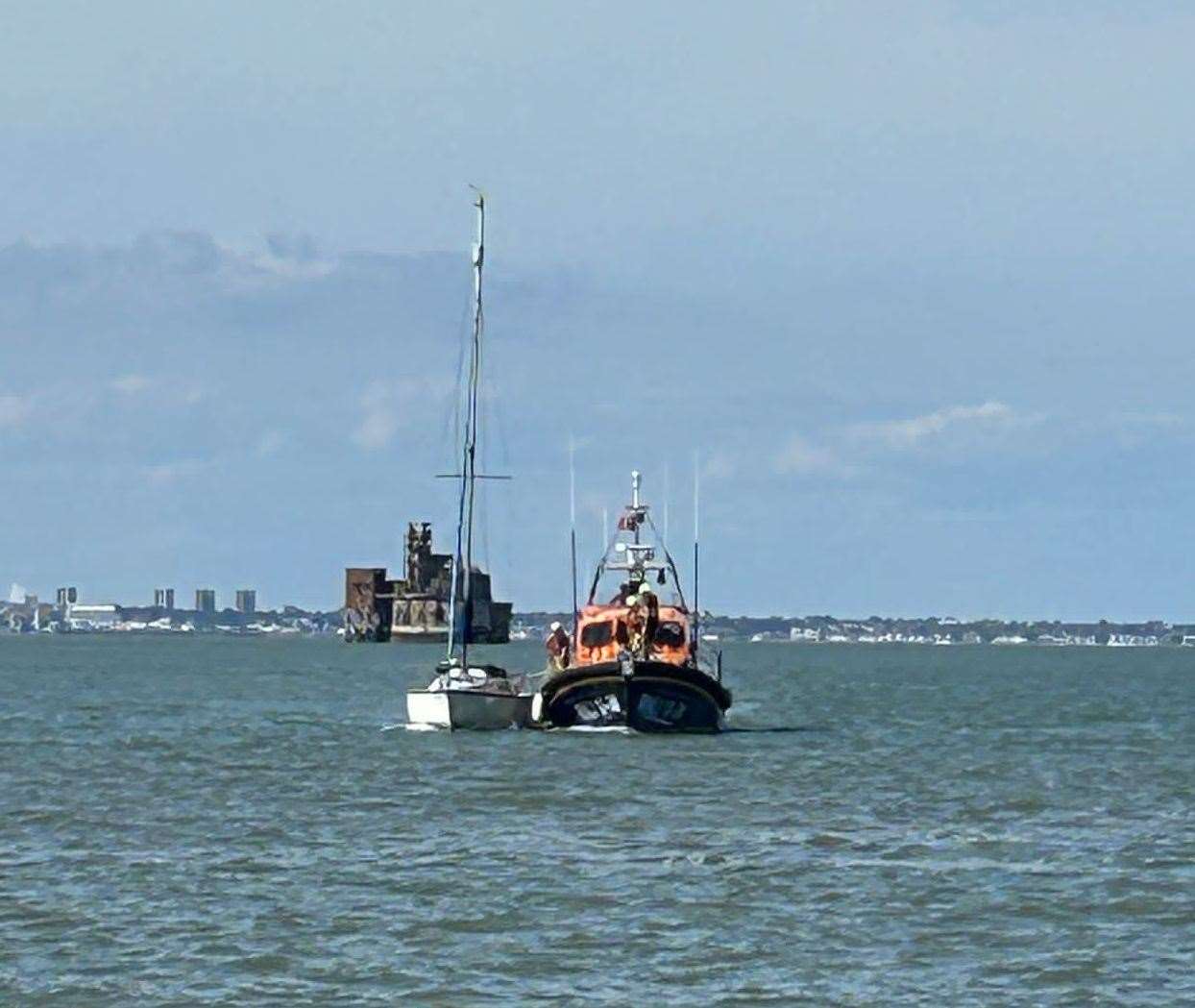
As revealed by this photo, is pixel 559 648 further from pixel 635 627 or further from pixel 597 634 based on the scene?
pixel 635 627

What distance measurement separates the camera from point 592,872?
47.1 m

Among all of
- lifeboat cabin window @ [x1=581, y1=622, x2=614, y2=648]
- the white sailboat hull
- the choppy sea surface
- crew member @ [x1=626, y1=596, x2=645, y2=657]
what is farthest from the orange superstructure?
the white sailboat hull

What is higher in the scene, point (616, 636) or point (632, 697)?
point (616, 636)

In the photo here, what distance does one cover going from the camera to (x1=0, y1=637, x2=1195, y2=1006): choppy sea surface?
36.0m

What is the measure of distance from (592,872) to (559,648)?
39.8m

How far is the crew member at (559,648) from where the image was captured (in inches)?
3374

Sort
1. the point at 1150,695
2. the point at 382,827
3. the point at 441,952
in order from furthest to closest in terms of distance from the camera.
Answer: the point at 1150,695, the point at 382,827, the point at 441,952

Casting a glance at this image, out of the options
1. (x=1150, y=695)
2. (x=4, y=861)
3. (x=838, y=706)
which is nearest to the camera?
(x=4, y=861)

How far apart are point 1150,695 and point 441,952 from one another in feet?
422

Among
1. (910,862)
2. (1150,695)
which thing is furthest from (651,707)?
(1150,695)

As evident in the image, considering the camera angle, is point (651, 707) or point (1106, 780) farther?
point (651, 707)

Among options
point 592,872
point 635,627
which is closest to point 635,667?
point 635,627

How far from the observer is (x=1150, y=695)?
532ft

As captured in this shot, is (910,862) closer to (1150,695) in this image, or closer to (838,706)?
(838,706)
